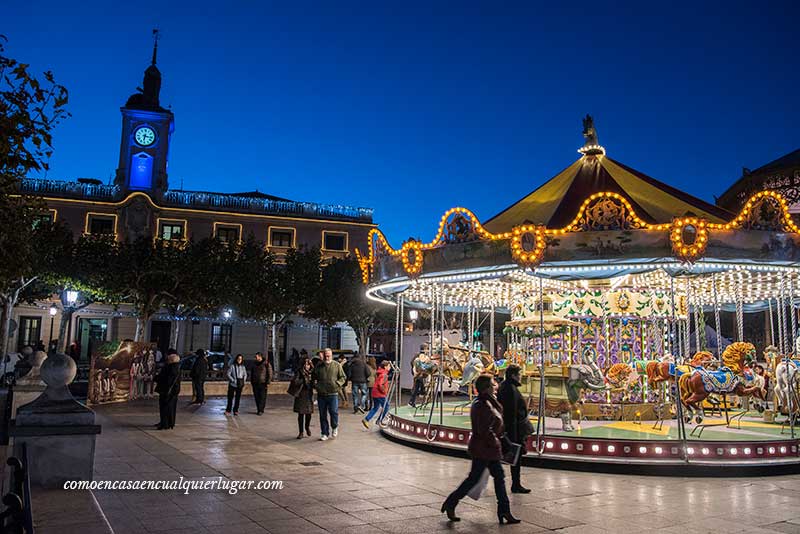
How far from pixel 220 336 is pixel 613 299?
32.0 metres

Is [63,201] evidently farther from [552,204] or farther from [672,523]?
[672,523]

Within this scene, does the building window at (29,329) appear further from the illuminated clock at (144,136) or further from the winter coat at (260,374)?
the winter coat at (260,374)

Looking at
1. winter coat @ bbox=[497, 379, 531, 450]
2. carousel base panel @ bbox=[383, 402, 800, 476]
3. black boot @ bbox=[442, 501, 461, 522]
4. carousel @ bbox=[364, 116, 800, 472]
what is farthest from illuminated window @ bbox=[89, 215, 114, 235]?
black boot @ bbox=[442, 501, 461, 522]

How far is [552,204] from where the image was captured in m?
12.5

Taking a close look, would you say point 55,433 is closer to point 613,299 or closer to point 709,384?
point 709,384

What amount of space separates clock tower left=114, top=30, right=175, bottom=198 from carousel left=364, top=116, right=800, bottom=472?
1143 inches

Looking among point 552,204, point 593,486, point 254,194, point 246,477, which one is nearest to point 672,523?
point 593,486

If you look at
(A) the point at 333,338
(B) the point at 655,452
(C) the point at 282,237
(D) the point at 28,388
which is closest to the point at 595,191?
(B) the point at 655,452

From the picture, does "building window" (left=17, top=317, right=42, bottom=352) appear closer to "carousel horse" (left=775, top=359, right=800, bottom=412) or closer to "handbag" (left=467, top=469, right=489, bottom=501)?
"carousel horse" (left=775, top=359, right=800, bottom=412)

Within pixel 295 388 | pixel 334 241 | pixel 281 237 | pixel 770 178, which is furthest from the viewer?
pixel 334 241

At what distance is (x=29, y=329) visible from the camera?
38.5 meters

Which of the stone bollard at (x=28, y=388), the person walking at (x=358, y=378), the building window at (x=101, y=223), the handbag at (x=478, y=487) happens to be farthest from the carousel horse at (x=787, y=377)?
the building window at (x=101, y=223)

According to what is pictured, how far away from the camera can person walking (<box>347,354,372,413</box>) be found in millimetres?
17438

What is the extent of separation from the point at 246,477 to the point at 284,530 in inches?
107
